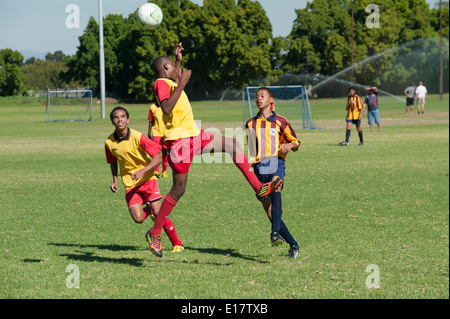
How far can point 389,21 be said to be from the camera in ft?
263

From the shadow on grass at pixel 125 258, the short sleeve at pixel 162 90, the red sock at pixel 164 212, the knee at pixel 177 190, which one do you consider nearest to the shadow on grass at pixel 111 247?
the shadow on grass at pixel 125 258

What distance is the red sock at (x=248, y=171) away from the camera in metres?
6.37

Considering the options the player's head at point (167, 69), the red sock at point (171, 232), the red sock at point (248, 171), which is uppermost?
the player's head at point (167, 69)

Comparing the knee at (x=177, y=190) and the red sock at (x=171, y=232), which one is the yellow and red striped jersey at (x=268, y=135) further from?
the red sock at (x=171, y=232)

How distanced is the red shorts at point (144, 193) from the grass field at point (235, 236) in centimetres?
57

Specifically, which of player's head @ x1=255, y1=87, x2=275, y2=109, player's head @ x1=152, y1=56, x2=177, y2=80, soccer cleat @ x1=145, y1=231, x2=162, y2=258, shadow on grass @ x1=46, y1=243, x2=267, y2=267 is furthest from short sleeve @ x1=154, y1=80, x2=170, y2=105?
shadow on grass @ x1=46, y1=243, x2=267, y2=267

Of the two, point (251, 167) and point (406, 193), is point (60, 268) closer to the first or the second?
point (251, 167)

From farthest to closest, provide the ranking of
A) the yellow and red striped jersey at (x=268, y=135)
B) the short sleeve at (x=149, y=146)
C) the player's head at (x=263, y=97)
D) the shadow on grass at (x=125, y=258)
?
1. the short sleeve at (x=149, y=146)
2. the yellow and red striped jersey at (x=268, y=135)
3. the player's head at (x=263, y=97)
4. the shadow on grass at (x=125, y=258)

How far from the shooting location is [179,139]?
20.3 feet

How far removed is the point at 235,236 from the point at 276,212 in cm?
139

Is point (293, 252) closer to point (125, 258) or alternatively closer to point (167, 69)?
point (125, 258)

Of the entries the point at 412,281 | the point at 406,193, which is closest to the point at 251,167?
the point at 412,281

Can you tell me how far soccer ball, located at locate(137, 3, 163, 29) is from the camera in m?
13.6

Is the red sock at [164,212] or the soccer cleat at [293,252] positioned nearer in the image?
the red sock at [164,212]
